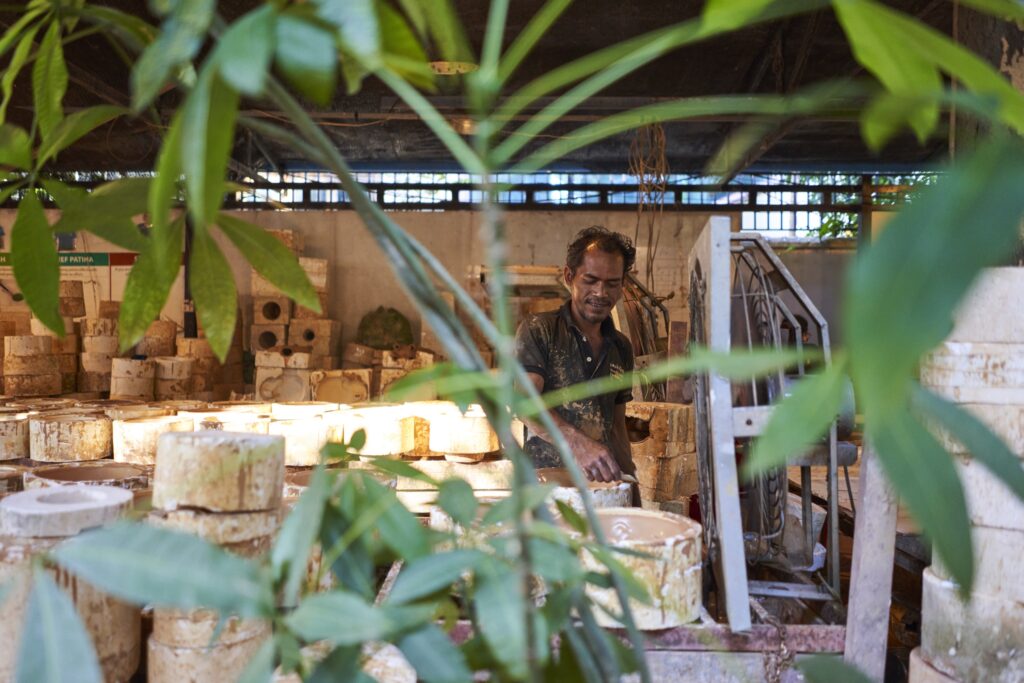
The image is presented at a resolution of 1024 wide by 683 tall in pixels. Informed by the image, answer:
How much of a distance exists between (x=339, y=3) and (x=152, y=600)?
0.35 metres

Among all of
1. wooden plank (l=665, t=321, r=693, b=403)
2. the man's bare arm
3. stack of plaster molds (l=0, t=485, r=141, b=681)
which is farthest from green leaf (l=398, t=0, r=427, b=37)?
wooden plank (l=665, t=321, r=693, b=403)

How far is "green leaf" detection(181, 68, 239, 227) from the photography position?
16.9 inches

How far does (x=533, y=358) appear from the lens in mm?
3604

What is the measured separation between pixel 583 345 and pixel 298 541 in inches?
130

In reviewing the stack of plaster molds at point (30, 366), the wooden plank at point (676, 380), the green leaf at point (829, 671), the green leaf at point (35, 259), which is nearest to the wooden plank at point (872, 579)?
the green leaf at point (829, 671)

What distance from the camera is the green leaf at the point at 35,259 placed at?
753mm

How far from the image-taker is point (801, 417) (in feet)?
1.21

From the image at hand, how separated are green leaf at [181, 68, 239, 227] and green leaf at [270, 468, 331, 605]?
0.67ft

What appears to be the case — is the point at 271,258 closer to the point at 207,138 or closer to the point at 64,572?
the point at 207,138

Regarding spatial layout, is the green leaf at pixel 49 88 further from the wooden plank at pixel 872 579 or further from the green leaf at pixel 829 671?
the wooden plank at pixel 872 579

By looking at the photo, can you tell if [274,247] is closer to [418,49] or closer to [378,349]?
[418,49]

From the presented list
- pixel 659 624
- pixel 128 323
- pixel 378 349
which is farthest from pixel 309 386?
pixel 128 323

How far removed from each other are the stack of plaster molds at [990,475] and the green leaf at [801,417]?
0.97 metres

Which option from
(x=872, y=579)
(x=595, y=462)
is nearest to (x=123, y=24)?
(x=872, y=579)
